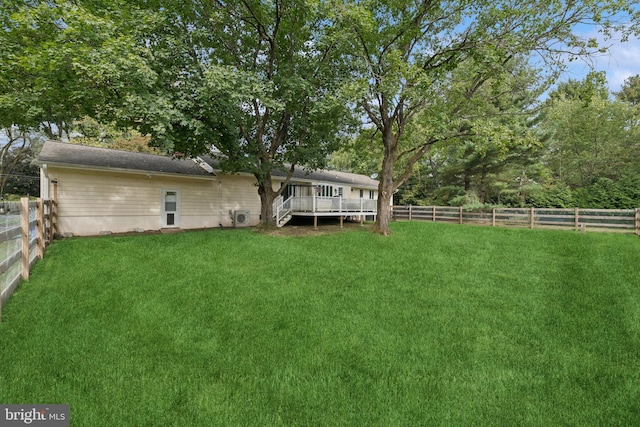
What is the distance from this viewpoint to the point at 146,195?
13336 mm

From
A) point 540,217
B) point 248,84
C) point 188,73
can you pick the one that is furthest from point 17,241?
point 540,217

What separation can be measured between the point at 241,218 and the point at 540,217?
Result: 51.7 ft

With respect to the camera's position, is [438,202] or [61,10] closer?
[61,10]

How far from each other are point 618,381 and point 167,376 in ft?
17.1

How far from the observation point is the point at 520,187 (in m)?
24.9

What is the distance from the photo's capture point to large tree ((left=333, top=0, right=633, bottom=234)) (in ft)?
35.4

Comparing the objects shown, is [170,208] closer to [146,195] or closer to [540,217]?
[146,195]

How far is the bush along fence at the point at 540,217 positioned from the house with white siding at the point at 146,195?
5.53m

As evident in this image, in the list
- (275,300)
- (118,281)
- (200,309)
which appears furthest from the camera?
(118,281)

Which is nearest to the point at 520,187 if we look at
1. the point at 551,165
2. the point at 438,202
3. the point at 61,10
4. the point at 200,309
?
the point at 438,202

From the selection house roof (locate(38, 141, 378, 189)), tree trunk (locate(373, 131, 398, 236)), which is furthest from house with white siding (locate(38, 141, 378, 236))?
tree trunk (locate(373, 131, 398, 236))

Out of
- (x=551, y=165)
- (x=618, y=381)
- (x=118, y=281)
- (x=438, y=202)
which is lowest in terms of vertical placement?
(x=618, y=381)

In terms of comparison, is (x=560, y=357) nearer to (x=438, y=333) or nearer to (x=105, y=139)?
(x=438, y=333)

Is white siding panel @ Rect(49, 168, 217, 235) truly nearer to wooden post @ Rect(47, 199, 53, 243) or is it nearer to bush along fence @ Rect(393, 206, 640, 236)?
wooden post @ Rect(47, 199, 53, 243)
